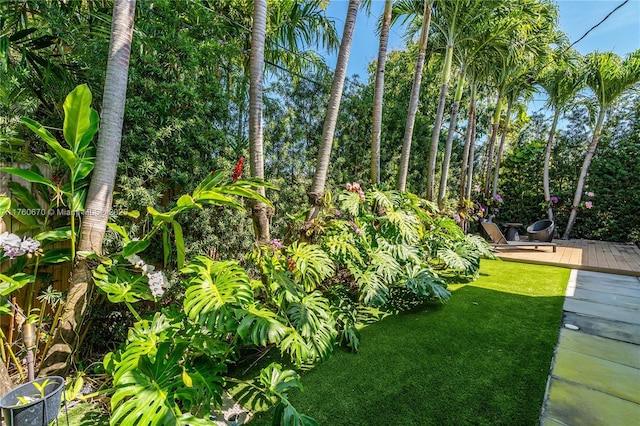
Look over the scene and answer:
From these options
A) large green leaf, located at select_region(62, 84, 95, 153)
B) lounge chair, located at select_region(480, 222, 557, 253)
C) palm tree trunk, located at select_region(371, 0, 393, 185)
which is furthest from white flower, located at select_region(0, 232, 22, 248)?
lounge chair, located at select_region(480, 222, 557, 253)

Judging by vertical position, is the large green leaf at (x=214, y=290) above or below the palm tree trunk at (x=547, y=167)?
below

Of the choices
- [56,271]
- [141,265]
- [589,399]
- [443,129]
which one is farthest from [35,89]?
[443,129]

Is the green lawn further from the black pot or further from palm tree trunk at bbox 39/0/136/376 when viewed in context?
palm tree trunk at bbox 39/0/136/376

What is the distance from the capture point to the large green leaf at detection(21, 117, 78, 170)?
5.52 feet

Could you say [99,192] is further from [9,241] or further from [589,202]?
[589,202]

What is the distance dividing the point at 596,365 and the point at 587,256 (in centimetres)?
544

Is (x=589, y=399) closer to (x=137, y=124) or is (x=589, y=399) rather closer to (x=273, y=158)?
(x=273, y=158)

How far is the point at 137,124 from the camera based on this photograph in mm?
2592

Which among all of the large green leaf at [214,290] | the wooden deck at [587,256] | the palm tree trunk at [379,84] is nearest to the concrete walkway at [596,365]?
the wooden deck at [587,256]

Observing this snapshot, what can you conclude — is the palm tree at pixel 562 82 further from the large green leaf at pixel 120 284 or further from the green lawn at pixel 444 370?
the large green leaf at pixel 120 284

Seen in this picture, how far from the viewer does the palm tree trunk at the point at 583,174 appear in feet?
26.6

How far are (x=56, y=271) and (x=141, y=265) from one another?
1.22 meters

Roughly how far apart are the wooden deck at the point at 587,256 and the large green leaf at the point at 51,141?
24.7 ft

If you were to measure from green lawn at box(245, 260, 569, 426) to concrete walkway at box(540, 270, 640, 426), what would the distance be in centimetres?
11
